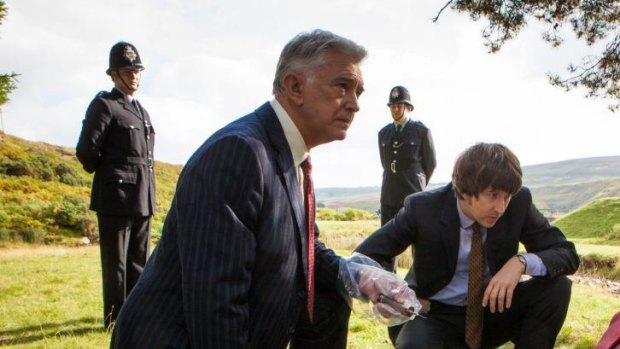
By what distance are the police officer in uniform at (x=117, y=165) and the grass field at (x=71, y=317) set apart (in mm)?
404

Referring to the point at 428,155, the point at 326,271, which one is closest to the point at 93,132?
the point at 326,271

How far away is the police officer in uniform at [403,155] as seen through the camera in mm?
6148

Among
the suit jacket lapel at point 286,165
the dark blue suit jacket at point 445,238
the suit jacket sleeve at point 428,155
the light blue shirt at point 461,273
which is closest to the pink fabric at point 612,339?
the dark blue suit jacket at point 445,238

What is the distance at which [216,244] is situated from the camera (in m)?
1.41

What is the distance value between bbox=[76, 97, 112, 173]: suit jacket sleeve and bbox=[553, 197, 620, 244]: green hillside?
63.0 ft

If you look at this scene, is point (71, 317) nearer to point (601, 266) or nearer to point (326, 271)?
point (326, 271)

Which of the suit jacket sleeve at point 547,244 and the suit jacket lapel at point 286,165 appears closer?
the suit jacket lapel at point 286,165

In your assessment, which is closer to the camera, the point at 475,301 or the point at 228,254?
the point at 228,254

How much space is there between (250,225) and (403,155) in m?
4.88

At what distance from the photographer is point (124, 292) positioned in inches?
159

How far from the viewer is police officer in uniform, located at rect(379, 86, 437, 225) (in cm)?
615

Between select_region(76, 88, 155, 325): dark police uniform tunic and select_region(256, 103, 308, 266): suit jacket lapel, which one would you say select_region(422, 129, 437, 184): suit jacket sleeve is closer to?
select_region(76, 88, 155, 325): dark police uniform tunic

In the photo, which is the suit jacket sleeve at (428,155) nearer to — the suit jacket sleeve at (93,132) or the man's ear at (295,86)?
the suit jacket sleeve at (93,132)

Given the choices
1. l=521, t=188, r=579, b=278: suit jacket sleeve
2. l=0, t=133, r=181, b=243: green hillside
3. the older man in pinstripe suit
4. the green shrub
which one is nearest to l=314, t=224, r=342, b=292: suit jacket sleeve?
the older man in pinstripe suit
